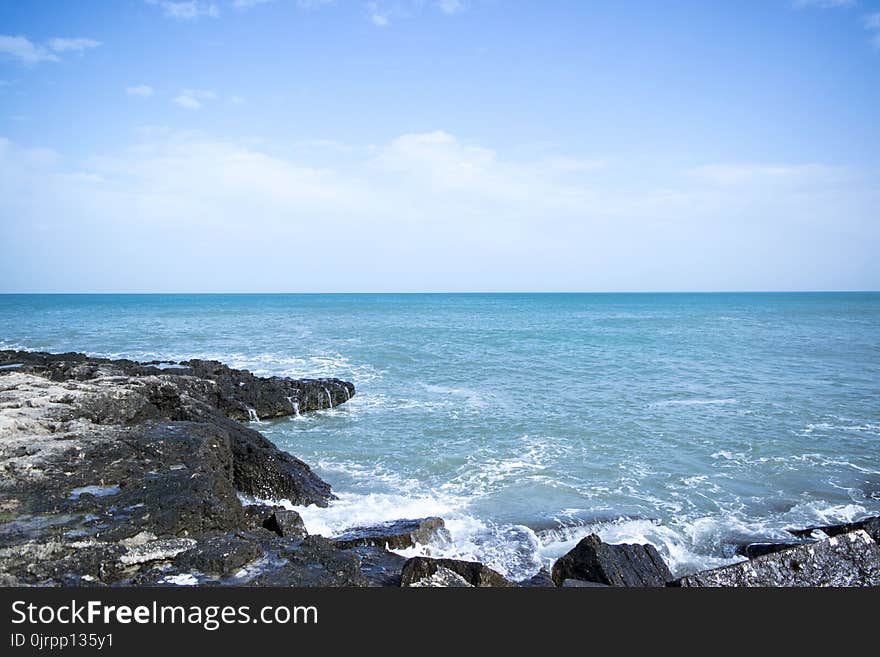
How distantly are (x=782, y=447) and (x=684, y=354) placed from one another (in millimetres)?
21064

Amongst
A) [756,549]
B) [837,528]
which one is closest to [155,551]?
[756,549]

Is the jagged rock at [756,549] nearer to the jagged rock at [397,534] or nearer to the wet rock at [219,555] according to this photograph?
the jagged rock at [397,534]

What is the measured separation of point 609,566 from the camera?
769cm

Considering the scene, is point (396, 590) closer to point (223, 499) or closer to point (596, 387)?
point (223, 499)

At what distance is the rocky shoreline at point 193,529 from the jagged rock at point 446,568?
0.04ft

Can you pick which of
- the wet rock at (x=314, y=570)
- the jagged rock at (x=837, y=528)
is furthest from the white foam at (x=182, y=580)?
the jagged rock at (x=837, y=528)

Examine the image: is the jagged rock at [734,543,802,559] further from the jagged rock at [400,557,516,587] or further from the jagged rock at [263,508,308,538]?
the jagged rock at [263,508,308,538]

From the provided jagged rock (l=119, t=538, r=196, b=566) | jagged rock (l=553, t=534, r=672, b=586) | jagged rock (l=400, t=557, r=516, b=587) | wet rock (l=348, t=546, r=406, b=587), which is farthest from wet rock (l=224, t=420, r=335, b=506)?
jagged rock (l=553, t=534, r=672, b=586)

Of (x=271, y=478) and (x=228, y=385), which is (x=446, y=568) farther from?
(x=228, y=385)

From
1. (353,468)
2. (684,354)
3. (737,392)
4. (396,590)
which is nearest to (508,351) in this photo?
(684,354)

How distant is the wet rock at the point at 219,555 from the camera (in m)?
5.76

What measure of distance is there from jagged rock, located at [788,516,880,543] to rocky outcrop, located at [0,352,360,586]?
28.1 ft

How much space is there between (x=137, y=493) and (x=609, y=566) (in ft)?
22.7

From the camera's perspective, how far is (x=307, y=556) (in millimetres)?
6355
